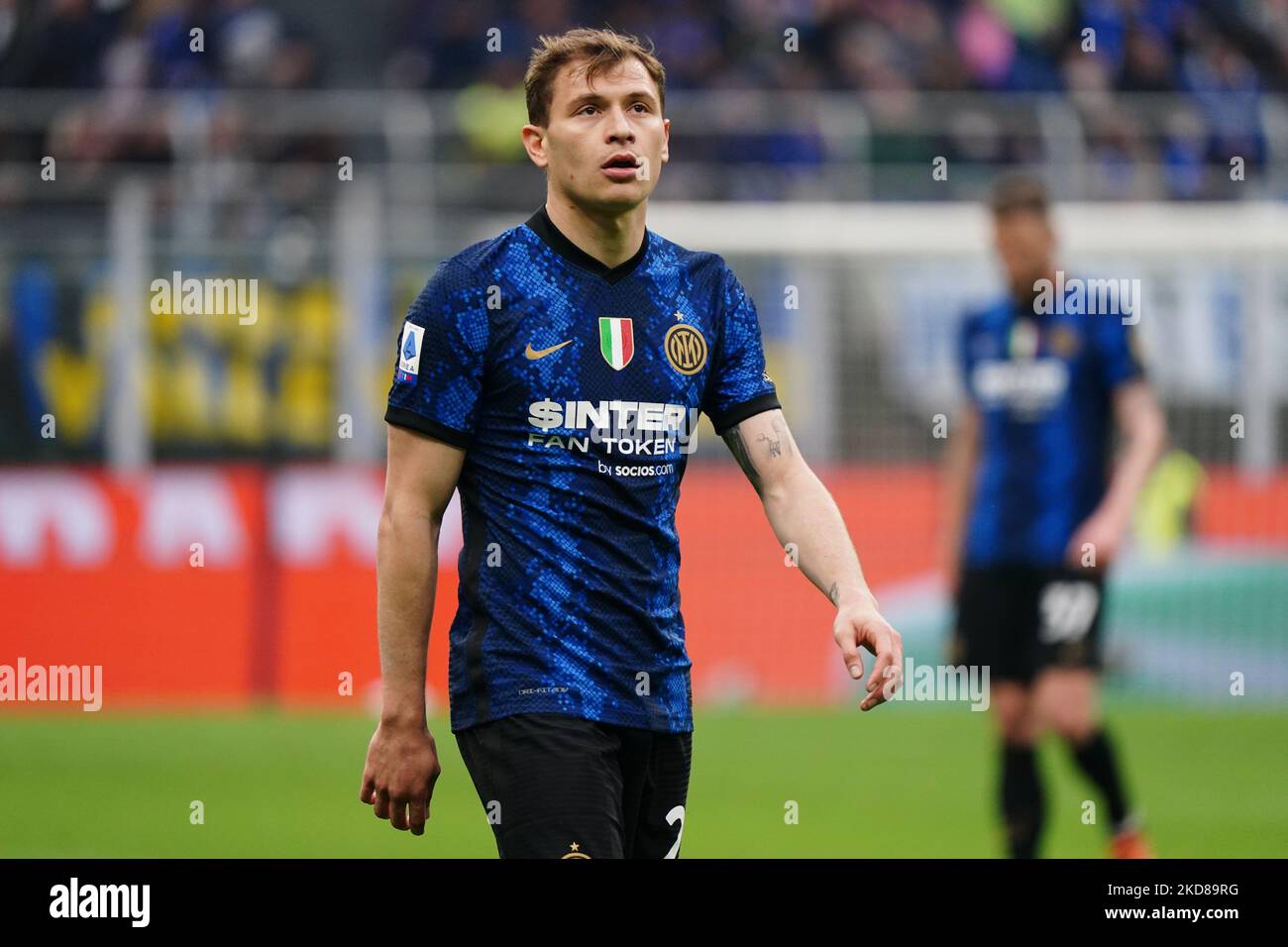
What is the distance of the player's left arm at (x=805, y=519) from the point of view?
4367 millimetres

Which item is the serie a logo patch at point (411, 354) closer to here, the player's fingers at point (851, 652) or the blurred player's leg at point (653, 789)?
the blurred player's leg at point (653, 789)

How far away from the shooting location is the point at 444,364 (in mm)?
4469

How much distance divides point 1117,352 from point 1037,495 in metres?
0.67

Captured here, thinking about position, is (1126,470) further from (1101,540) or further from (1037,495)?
(1037,495)

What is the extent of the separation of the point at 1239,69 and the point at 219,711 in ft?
37.5

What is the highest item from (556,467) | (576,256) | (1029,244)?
(1029,244)

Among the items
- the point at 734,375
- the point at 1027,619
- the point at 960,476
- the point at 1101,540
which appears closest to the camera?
the point at 734,375

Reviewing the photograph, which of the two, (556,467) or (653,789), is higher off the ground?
(556,467)

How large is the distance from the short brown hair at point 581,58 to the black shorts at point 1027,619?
4018mm

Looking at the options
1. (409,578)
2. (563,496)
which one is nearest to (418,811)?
(409,578)

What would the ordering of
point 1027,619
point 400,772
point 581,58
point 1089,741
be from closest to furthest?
point 400,772
point 581,58
point 1089,741
point 1027,619

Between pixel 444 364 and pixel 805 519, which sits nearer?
pixel 444 364
